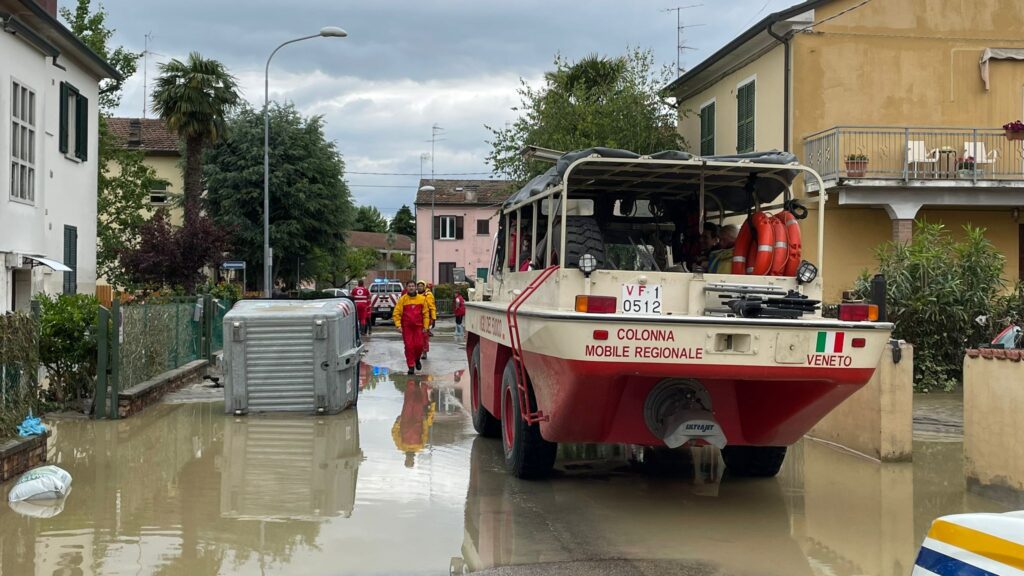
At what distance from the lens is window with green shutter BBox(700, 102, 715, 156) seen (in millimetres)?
25783

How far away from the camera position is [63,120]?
850 inches

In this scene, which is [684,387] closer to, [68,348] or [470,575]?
[470,575]

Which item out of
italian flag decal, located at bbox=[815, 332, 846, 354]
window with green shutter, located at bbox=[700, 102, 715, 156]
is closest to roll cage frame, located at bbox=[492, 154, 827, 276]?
italian flag decal, located at bbox=[815, 332, 846, 354]

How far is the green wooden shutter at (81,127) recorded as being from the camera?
2245 centimetres

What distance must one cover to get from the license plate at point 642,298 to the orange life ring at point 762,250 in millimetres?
867

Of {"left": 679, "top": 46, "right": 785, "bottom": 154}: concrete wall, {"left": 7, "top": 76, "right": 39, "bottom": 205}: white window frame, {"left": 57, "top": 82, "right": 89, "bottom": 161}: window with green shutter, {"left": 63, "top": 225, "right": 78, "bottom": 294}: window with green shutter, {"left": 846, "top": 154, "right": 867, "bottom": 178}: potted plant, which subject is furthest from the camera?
{"left": 679, "top": 46, "right": 785, "bottom": 154}: concrete wall

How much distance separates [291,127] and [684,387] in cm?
3826

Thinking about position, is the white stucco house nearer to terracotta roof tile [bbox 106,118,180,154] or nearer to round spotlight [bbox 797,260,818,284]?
round spotlight [bbox 797,260,818,284]

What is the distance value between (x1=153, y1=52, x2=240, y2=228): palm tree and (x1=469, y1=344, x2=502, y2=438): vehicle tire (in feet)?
86.6

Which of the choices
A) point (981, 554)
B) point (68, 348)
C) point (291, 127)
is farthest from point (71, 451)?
point (291, 127)

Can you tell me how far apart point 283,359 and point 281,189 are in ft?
103

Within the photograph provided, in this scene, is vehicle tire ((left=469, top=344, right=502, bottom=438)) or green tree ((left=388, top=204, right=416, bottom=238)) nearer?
vehicle tire ((left=469, top=344, right=502, bottom=438))

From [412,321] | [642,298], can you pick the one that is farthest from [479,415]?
[412,321]

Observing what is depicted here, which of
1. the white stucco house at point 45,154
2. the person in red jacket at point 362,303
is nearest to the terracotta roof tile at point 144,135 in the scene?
the person in red jacket at point 362,303
